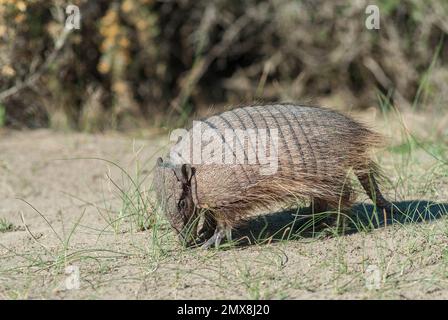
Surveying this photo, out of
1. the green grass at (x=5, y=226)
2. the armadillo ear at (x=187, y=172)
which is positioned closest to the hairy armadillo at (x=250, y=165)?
the armadillo ear at (x=187, y=172)

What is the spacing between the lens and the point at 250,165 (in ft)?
12.4

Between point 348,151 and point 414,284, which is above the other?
point 348,151

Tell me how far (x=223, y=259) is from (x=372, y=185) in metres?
1.12

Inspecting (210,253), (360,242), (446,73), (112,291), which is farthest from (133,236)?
(446,73)

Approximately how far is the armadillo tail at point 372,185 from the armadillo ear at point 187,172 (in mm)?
1026

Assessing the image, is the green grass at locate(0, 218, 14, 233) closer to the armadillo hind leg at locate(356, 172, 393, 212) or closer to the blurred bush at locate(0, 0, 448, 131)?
the armadillo hind leg at locate(356, 172, 393, 212)

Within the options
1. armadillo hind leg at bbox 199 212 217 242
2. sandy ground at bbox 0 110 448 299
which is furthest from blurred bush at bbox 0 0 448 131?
armadillo hind leg at bbox 199 212 217 242

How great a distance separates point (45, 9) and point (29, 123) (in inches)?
50.1

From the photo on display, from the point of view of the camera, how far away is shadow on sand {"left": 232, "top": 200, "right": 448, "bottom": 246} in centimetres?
405

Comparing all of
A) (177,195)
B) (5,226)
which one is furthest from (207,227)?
(5,226)

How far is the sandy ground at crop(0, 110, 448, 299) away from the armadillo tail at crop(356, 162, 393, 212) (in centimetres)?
15

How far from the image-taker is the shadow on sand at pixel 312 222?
A: 4.05m

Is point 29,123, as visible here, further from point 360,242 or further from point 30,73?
point 360,242

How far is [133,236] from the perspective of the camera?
4.17m
